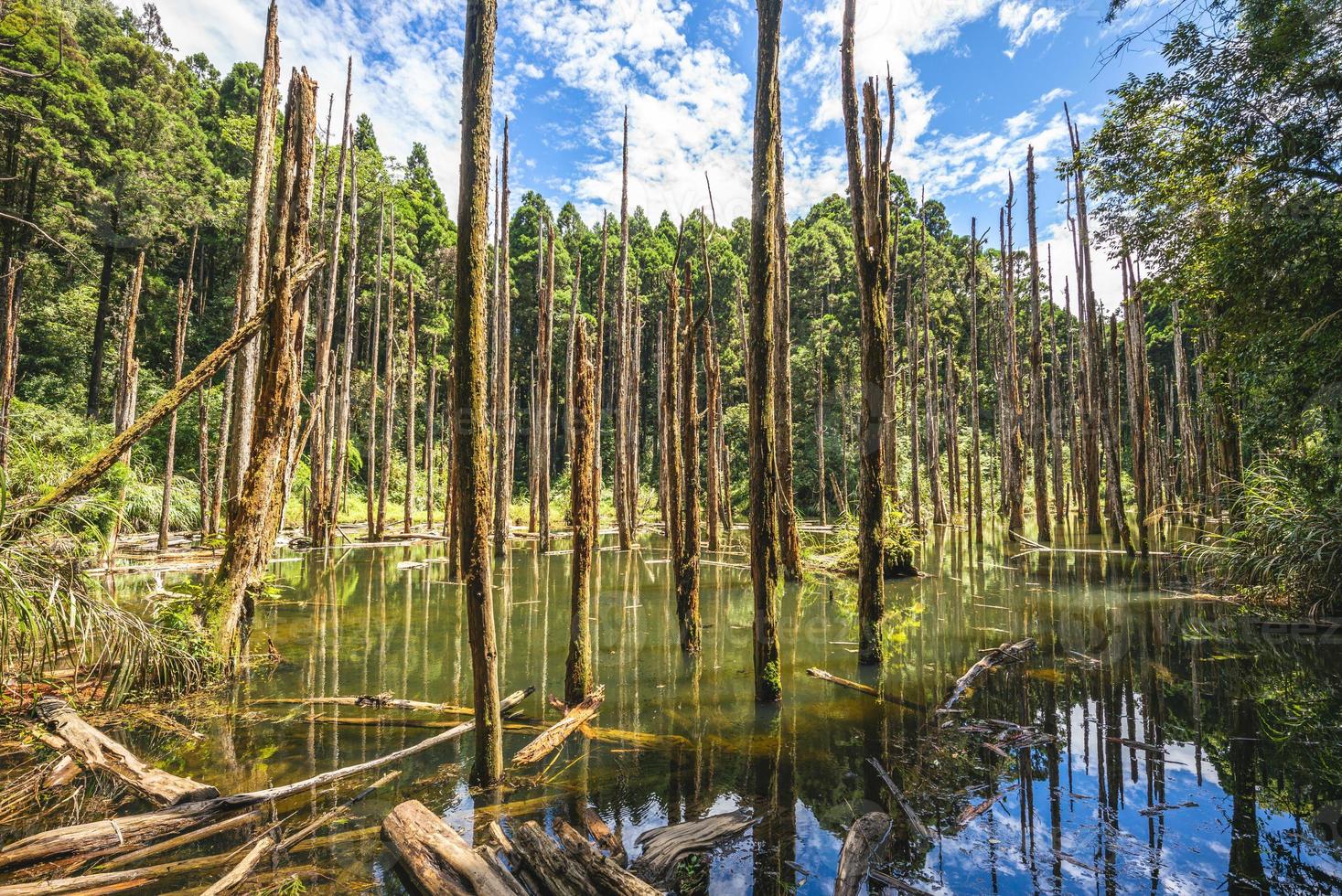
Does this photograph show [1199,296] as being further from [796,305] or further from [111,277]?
[111,277]

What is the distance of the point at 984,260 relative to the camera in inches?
1266

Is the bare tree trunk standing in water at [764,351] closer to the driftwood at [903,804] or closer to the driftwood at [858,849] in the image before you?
Result: the driftwood at [903,804]

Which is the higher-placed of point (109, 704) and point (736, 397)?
point (736, 397)

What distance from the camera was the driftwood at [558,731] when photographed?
4.36 m

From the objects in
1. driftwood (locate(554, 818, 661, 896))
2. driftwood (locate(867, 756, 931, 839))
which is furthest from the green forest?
driftwood (locate(867, 756, 931, 839))

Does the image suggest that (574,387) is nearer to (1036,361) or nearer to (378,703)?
(378,703)

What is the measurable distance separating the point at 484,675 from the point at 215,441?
76.2ft

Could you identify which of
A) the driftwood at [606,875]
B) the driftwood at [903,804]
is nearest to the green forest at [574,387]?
the driftwood at [606,875]

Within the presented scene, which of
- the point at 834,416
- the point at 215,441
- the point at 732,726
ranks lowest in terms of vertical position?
the point at 732,726

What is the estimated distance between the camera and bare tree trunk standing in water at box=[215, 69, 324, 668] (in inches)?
246

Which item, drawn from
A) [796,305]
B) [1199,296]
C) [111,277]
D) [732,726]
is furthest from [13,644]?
[796,305]

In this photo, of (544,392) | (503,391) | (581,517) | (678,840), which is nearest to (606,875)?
(678,840)

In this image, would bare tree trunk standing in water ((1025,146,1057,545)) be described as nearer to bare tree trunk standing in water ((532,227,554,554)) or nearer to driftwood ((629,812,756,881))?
bare tree trunk standing in water ((532,227,554,554))

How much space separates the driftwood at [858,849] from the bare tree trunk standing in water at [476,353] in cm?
220
